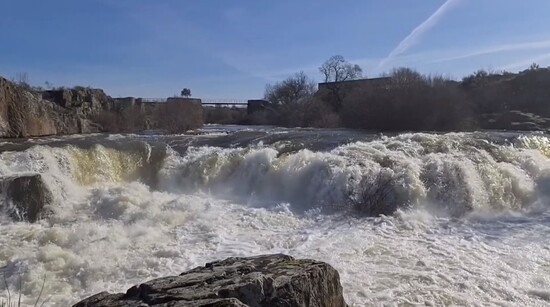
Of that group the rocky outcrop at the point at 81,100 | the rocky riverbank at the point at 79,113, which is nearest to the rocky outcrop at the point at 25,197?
the rocky riverbank at the point at 79,113

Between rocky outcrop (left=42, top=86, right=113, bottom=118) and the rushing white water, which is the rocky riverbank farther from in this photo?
the rushing white water

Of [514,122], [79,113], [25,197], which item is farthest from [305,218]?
[79,113]

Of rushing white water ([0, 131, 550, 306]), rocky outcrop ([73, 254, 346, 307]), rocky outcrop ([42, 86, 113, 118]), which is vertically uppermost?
rocky outcrop ([42, 86, 113, 118])

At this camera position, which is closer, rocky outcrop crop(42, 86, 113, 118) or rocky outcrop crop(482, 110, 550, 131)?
rocky outcrop crop(482, 110, 550, 131)

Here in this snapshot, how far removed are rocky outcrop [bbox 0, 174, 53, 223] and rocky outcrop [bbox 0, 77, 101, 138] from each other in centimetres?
Result: 1120

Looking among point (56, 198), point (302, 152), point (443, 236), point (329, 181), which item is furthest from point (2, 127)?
point (443, 236)

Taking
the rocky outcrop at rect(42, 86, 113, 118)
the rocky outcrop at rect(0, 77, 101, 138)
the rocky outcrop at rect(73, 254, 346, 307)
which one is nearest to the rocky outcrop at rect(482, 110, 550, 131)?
the rocky outcrop at rect(0, 77, 101, 138)

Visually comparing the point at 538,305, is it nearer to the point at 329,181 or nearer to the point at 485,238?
the point at 485,238

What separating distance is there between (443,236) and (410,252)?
149 cm

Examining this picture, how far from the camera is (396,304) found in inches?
222

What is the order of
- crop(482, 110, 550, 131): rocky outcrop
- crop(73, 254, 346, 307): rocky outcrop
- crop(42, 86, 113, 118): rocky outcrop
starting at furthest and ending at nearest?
crop(42, 86, 113, 118): rocky outcrop, crop(482, 110, 550, 131): rocky outcrop, crop(73, 254, 346, 307): rocky outcrop

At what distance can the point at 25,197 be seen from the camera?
10.0m

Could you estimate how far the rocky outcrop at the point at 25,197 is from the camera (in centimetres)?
981

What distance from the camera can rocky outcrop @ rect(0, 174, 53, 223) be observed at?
981 centimetres
